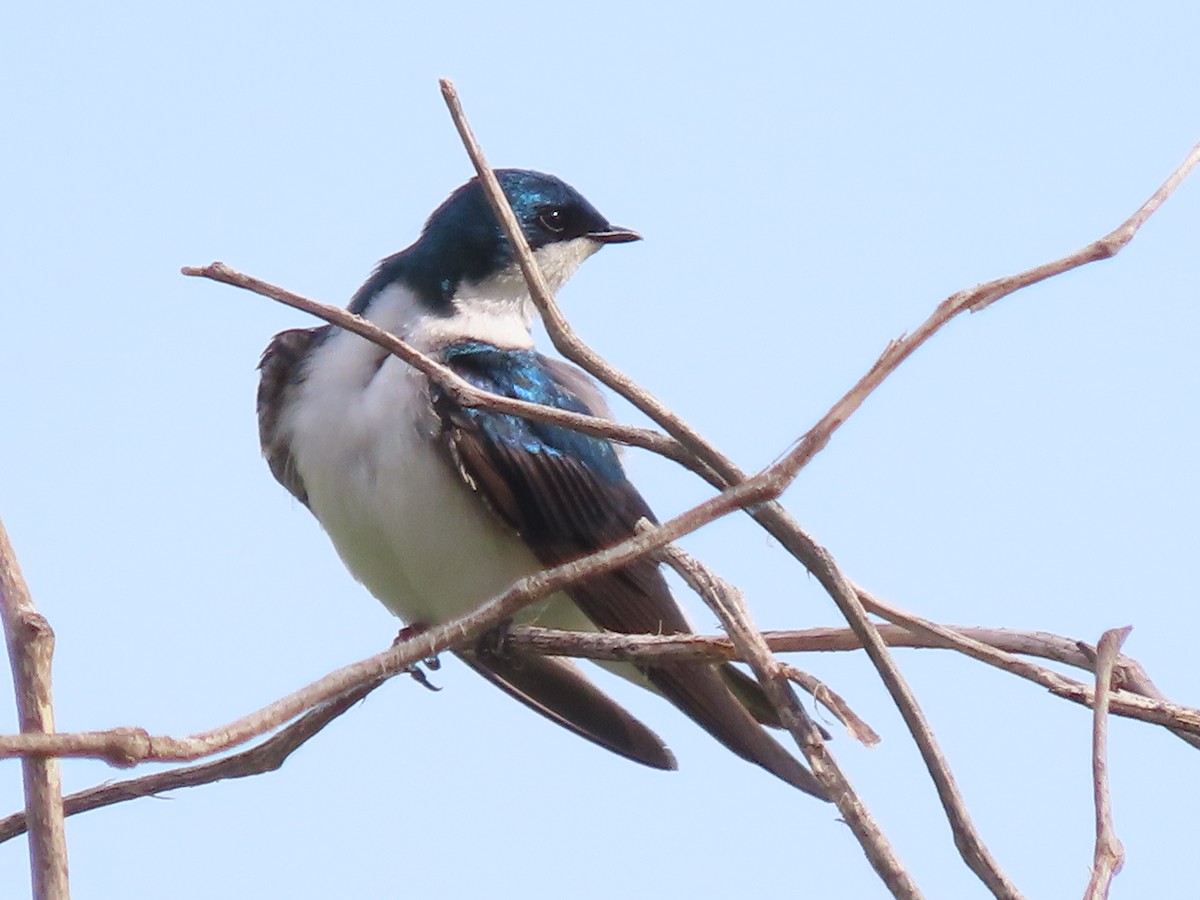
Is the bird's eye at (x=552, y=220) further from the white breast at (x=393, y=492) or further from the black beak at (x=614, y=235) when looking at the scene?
the white breast at (x=393, y=492)

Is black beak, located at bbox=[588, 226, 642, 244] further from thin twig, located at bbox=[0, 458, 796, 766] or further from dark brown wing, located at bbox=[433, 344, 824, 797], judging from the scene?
thin twig, located at bbox=[0, 458, 796, 766]

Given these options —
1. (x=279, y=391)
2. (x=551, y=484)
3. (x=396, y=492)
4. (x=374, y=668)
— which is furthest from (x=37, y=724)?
(x=279, y=391)

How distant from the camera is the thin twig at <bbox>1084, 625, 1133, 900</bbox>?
57.0 inches

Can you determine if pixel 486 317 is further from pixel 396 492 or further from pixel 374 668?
pixel 374 668

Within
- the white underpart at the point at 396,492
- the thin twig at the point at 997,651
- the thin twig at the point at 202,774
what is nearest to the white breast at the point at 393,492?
the white underpart at the point at 396,492

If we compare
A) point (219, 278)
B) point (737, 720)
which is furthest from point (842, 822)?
point (737, 720)

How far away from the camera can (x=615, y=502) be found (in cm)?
373

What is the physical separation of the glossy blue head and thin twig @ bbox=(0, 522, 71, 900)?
261 centimetres

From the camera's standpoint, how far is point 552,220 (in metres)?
4.13

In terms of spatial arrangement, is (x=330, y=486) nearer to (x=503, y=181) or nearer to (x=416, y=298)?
(x=416, y=298)

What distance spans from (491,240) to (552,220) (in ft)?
0.74

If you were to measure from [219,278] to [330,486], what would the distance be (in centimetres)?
187

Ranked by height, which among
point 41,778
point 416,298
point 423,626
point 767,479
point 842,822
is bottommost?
point 842,822

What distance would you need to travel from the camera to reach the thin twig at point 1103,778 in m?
1.45
